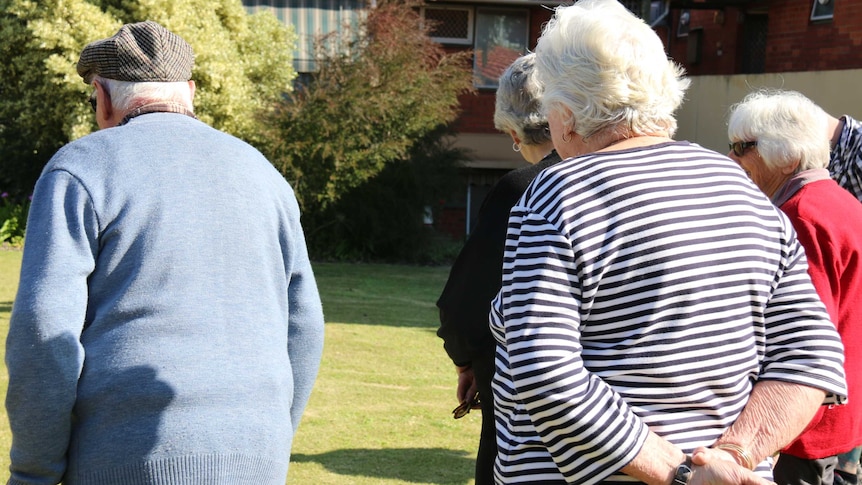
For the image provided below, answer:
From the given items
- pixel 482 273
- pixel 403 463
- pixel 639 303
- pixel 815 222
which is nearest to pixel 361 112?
pixel 403 463

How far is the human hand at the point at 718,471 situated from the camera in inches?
80.2

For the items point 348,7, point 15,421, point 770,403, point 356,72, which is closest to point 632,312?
point 770,403

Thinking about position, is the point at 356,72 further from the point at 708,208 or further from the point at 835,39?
the point at 708,208

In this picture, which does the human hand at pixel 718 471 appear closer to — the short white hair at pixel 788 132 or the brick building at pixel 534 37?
the short white hair at pixel 788 132

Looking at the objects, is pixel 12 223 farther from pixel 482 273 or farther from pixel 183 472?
pixel 183 472

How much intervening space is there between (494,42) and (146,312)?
19419 millimetres

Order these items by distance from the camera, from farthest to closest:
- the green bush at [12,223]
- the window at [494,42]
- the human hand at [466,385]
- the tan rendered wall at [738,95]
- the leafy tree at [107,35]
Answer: the window at [494,42] < the green bush at [12,223] < the leafy tree at [107,35] < the tan rendered wall at [738,95] < the human hand at [466,385]

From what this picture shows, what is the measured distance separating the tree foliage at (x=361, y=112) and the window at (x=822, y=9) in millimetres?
6212

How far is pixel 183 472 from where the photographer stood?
2291mm

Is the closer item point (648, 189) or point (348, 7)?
point (648, 189)

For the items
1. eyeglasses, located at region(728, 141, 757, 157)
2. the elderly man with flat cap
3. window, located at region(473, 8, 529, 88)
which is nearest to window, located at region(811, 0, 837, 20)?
window, located at region(473, 8, 529, 88)

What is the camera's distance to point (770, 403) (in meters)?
2.22

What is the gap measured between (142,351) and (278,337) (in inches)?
15.5

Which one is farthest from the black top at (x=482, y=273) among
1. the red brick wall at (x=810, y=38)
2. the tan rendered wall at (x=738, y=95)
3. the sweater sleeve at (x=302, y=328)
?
the red brick wall at (x=810, y=38)
